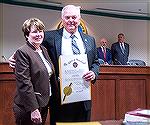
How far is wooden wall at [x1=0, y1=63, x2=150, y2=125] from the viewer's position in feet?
15.7

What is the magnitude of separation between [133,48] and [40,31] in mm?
8917

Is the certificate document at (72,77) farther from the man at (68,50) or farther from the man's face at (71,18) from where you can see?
the man's face at (71,18)

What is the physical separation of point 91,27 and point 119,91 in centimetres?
497


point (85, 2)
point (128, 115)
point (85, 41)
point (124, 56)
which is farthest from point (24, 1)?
point (128, 115)

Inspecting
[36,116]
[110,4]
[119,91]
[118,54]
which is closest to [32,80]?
[36,116]

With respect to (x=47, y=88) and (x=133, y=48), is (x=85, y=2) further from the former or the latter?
(x=47, y=88)

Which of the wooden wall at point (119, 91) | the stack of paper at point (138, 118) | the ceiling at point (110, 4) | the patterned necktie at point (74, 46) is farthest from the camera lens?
the ceiling at point (110, 4)

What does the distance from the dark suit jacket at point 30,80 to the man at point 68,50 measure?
202 mm

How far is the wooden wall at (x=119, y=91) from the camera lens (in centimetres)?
479

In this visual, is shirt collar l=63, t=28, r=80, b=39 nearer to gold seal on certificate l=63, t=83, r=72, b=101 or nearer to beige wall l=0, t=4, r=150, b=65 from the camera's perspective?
gold seal on certificate l=63, t=83, r=72, b=101

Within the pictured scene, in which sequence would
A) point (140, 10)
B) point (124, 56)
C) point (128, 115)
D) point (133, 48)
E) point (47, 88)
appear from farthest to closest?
point (133, 48) → point (140, 10) → point (124, 56) → point (47, 88) → point (128, 115)

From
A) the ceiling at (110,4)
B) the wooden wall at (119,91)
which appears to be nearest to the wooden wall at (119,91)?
the wooden wall at (119,91)

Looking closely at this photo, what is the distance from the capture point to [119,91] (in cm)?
496

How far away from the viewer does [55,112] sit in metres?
2.08
